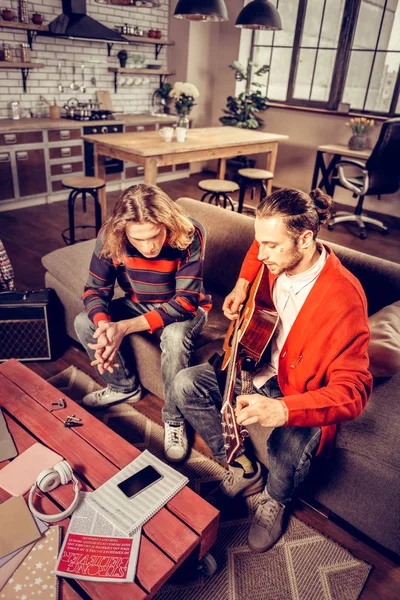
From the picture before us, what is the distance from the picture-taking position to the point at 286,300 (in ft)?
5.01

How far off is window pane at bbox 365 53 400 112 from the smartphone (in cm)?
516

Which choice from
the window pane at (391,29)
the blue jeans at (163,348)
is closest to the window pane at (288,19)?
the window pane at (391,29)

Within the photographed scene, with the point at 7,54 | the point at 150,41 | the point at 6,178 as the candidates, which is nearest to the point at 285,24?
the point at 150,41

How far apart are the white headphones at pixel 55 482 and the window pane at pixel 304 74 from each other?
5.69 meters

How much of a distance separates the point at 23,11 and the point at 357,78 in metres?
3.69

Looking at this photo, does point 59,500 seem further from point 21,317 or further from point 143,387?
point 21,317

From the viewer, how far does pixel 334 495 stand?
1517mm

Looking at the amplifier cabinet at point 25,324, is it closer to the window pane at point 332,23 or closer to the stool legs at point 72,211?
the stool legs at point 72,211

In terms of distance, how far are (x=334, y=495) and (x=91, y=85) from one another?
17.6ft

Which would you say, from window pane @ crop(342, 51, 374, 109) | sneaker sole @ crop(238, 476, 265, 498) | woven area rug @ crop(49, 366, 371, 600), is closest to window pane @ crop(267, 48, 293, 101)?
window pane @ crop(342, 51, 374, 109)

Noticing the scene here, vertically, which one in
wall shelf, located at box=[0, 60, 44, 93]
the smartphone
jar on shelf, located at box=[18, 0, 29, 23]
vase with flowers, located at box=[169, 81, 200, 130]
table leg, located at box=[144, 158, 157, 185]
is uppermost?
jar on shelf, located at box=[18, 0, 29, 23]

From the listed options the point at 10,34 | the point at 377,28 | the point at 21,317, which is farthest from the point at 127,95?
the point at 21,317

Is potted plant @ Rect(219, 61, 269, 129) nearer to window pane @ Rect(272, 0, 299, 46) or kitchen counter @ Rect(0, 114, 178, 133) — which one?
window pane @ Rect(272, 0, 299, 46)

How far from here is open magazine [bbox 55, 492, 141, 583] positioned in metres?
1.03
